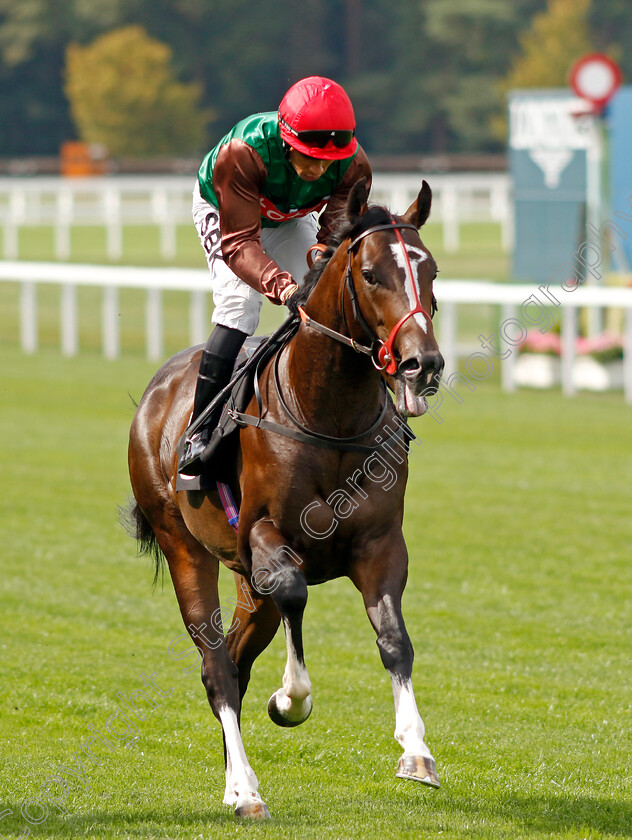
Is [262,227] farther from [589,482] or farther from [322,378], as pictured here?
[589,482]

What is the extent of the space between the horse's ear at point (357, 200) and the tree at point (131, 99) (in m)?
37.4

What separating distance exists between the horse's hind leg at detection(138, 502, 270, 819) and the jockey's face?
4.22ft

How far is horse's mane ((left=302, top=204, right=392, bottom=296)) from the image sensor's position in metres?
3.68

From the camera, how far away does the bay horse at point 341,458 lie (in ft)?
11.6

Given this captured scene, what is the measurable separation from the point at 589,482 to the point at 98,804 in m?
6.34

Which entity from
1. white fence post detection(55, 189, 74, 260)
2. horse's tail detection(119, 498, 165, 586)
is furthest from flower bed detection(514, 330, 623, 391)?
white fence post detection(55, 189, 74, 260)

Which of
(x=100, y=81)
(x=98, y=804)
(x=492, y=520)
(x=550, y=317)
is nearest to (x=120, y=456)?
(x=492, y=520)

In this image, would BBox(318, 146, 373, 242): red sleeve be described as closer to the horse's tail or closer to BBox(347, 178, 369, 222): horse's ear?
BBox(347, 178, 369, 222): horse's ear

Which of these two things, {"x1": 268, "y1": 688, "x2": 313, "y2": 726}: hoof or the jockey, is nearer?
the jockey

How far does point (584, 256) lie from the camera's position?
50.1 ft

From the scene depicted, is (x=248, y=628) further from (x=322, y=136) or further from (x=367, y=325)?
(x=322, y=136)

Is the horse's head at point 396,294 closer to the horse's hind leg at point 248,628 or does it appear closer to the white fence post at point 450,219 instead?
the horse's hind leg at point 248,628

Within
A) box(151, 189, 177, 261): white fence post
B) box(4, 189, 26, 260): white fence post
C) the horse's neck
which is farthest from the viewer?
box(151, 189, 177, 261): white fence post

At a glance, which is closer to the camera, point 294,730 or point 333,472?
point 333,472
